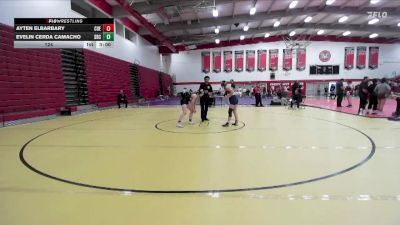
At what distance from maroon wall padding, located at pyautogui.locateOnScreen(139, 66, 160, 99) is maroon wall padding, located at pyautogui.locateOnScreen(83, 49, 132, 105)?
10.0ft

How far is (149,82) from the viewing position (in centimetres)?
2398

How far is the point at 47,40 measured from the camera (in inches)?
290

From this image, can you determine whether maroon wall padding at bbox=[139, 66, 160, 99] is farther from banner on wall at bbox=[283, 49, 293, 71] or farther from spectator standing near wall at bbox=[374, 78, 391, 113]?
spectator standing near wall at bbox=[374, 78, 391, 113]

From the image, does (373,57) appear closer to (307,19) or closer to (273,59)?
(273,59)

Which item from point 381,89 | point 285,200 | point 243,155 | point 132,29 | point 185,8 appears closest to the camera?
point 285,200

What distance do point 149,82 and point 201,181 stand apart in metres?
21.6

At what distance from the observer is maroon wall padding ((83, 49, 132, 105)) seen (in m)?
13.8

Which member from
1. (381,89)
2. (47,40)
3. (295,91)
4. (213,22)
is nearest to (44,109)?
(47,40)

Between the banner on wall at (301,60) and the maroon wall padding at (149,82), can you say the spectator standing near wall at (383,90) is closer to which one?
the maroon wall padding at (149,82)

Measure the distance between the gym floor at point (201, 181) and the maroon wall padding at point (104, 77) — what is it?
28.4ft

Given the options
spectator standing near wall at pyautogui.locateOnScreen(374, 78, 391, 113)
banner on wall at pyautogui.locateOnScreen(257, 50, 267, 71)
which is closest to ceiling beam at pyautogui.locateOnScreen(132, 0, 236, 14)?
spectator standing near wall at pyautogui.locateOnScreen(374, 78, 391, 113)

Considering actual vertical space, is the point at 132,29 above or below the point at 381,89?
above

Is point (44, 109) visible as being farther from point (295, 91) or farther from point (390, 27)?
point (390, 27)

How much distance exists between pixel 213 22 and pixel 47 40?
15695 millimetres
